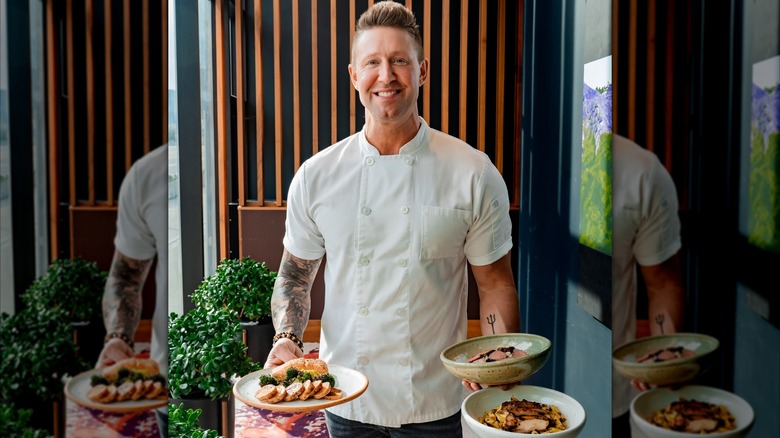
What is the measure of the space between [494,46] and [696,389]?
252 cm

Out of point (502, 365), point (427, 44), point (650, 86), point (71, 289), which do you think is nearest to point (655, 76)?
point (650, 86)

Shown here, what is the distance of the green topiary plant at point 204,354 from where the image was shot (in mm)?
2174

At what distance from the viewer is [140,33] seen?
0.64m

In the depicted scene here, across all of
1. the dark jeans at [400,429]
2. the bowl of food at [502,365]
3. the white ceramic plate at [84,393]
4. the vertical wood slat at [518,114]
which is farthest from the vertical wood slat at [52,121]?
the vertical wood slat at [518,114]

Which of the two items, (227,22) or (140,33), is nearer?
(140,33)

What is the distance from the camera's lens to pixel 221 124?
2.40 metres

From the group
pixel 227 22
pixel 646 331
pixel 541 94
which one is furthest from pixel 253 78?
pixel 646 331

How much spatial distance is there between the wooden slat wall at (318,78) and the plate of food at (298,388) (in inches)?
34.2

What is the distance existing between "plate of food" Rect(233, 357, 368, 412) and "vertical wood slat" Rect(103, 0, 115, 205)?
1.12 metres

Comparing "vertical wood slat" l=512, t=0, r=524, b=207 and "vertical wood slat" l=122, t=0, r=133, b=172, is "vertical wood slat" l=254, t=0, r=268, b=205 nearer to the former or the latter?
"vertical wood slat" l=512, t=0, r=524, b=207

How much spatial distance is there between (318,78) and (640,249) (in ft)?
7.16

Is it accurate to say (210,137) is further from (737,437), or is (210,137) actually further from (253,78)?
(737,437)

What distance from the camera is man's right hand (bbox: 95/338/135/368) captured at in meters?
0.64

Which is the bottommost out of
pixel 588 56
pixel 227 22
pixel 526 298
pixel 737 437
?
pixel 526 298
